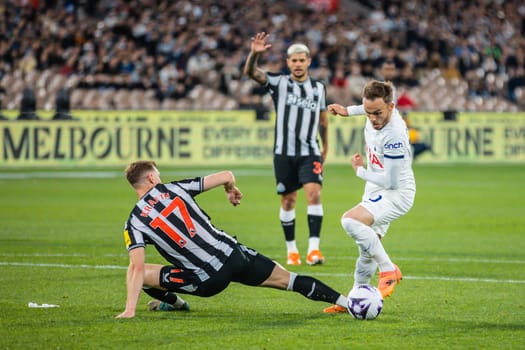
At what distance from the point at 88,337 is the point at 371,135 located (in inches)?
113

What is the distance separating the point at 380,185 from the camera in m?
7.93

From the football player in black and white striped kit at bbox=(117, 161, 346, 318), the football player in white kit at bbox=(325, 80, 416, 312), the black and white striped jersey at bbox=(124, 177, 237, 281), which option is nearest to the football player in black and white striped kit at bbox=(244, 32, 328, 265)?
the football player in white kit at bbox=(325, 80, 416, 312)

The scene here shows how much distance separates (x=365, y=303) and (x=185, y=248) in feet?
4.59

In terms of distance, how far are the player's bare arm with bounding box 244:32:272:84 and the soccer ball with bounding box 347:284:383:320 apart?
355 cm

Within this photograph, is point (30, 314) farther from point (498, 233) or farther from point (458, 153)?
point (458, 153)

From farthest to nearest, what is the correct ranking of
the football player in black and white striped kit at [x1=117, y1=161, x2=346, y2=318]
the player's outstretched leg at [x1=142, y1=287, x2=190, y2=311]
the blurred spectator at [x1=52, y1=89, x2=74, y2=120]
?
the blurred spectator at [x1=52, y1=89, x2=74, y2=120], the player's outstretched leg at [x1=142, y1=287, x2=190, y2=311], the football player in black and white striped kit at [x1=117, y1=161, x2=346, y2=318]

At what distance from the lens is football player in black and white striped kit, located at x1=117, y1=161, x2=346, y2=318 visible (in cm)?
725

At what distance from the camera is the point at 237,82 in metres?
29.2

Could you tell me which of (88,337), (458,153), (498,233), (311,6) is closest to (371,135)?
(88,337)

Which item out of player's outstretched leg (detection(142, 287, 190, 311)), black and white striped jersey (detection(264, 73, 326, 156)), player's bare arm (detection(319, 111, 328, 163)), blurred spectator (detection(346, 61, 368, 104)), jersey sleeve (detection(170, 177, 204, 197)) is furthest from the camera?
blurred spectator (detection(346, 61, 368, 104))

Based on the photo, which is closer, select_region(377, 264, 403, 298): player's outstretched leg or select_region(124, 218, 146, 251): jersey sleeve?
select_region(124, 218, 146, 251): jersey sleeve

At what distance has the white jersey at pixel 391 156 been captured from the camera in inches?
309

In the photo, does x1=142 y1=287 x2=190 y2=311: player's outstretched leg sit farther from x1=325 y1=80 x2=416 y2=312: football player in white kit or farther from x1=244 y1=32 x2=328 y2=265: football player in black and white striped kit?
x1=244 y1=32 x2=328 y2=265: football player in black and white striped kit

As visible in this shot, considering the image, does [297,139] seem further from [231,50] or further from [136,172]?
[231,50]
